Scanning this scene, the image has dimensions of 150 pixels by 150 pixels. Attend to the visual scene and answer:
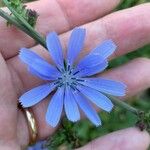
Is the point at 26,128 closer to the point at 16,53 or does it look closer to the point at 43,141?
the point at 43,141

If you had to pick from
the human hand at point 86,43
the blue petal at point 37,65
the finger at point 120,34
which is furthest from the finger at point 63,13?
the blue petal at point 37,65

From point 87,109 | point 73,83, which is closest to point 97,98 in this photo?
point 87,109

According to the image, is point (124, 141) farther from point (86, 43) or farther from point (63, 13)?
point (63, 13)

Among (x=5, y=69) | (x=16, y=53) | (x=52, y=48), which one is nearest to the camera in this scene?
(x=52, y=48)

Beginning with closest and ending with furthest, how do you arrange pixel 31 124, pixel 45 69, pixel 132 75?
1. pixel 45 69
2. pixel 31 124
3. pixel 132 75

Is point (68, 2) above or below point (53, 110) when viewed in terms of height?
above

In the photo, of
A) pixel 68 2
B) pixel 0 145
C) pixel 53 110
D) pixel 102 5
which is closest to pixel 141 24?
pixel 102 5

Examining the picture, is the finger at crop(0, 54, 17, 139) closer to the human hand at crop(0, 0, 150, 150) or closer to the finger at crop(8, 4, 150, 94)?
the human hand at crop(0, 0, 150, 150)
